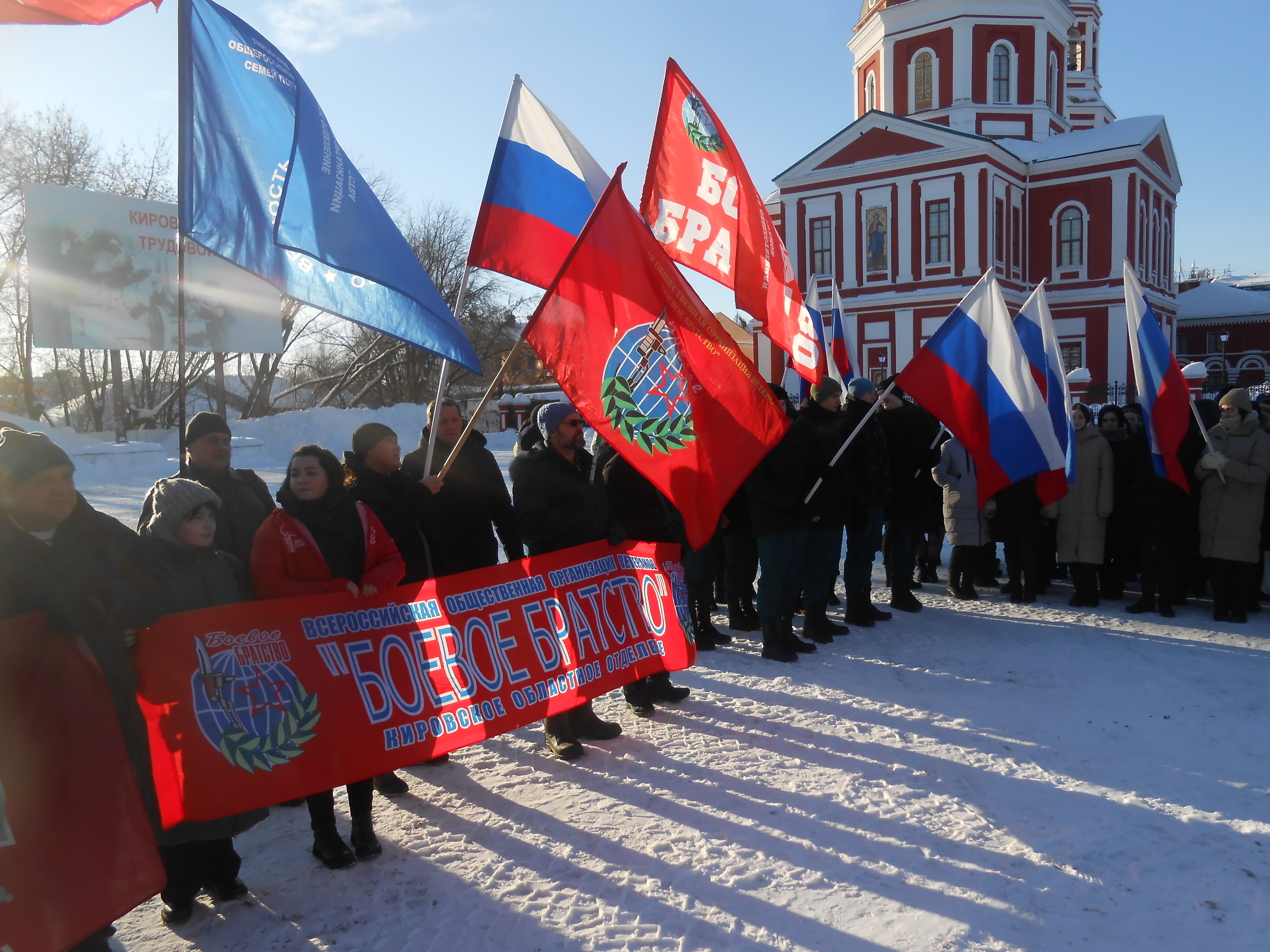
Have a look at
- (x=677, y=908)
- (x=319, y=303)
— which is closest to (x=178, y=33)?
(x=319, y=303)

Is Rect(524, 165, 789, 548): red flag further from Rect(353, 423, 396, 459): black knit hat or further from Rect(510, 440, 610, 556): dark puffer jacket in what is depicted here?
Rect(353, 423, 396, 459): black knit hat

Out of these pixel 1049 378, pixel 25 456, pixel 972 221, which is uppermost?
pixel 972 221

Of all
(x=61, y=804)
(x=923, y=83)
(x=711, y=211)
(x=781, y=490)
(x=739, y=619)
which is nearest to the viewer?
(x=61, y=804)

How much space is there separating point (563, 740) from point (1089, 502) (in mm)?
5698

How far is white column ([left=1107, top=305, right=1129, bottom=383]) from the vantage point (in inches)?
1361

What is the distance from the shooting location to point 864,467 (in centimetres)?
721

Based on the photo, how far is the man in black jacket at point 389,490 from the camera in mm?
4145

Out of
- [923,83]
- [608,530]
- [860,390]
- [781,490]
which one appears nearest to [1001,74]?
[923,83]

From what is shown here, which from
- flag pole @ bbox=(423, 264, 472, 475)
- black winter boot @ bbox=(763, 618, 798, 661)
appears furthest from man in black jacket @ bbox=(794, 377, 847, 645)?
flag pole @ bbox=(423, 264, 472, 475)

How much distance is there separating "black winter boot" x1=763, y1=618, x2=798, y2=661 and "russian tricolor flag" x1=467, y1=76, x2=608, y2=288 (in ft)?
10.3

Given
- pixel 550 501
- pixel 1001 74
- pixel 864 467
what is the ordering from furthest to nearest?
pixel 1001 74 → pixel 864 467 → pixel 550 501

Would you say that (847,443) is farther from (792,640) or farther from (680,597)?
(680,597)

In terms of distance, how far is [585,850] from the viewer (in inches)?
145

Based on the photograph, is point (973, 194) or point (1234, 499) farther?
point (973, 194)
